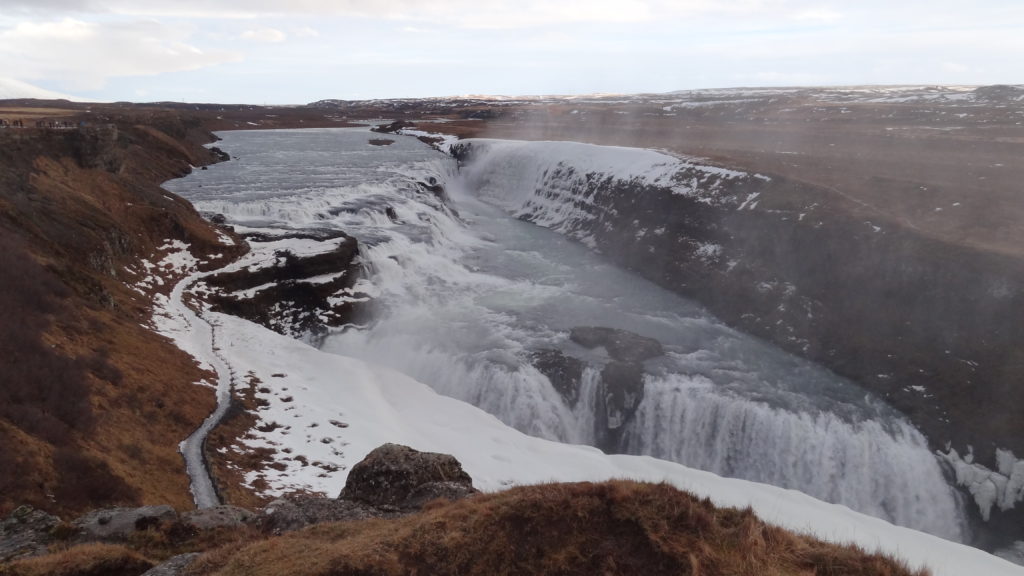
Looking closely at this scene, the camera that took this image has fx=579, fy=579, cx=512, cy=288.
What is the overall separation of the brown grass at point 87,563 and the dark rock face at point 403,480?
3456mm

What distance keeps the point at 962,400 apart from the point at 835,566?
56.4ft

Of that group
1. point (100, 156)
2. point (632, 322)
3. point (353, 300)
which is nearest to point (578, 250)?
point (632, 322)

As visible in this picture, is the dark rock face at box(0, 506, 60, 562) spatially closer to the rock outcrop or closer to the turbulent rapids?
the rock outcrop

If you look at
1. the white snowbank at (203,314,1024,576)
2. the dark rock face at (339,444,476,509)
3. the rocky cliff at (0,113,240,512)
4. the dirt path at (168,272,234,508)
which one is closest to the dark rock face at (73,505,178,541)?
the rocky cliff at (0,113,240,512)

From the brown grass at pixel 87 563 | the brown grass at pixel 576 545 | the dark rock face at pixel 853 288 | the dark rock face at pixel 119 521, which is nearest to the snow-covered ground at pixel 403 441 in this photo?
the dark rock face at pixel 119 521

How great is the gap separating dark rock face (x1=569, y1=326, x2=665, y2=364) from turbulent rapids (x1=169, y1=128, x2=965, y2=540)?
293 mm

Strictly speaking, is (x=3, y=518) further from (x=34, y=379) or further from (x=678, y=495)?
(x=678, y=495)

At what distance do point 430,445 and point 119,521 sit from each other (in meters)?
8.99

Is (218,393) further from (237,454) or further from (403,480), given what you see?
(403,480)

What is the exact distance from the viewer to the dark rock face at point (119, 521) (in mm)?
8305

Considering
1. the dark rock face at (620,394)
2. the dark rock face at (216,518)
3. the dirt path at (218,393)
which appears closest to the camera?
the dark rock face at (216,518)

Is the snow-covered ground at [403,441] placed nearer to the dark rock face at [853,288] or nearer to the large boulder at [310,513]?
the large boulder at [310,513]

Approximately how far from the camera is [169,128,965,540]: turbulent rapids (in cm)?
1858

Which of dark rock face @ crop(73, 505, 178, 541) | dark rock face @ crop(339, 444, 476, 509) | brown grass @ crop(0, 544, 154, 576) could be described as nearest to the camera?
brown grass @ crop(0, 544, 154, 576)
